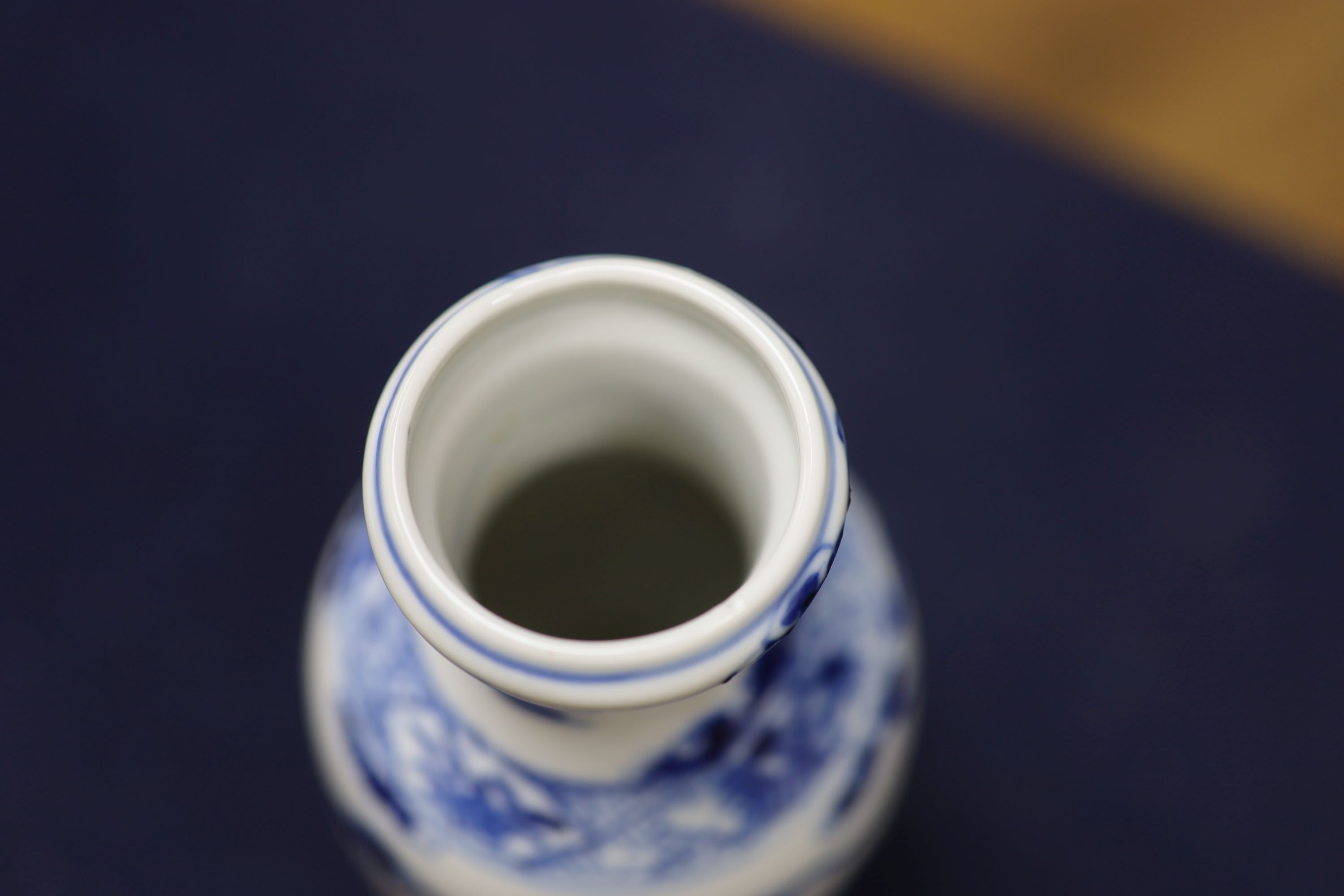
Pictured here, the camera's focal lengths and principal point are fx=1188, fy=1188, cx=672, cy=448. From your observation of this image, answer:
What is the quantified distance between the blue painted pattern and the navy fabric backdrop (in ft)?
0.93

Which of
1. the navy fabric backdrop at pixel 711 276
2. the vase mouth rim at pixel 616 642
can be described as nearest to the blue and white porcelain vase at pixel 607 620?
the vase mouth rim at pixel 616 642

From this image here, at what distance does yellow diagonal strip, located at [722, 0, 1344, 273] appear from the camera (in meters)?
0.97

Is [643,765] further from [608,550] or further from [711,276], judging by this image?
[711,276]

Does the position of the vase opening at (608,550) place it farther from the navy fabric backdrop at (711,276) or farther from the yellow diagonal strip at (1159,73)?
the yellow diagonal strip at (1159,73)

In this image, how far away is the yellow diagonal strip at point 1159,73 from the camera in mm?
968

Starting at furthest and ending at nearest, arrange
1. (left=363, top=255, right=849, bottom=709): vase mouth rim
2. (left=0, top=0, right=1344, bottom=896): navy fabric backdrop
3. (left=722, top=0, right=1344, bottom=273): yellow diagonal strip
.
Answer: (left=722, top=0, right=1344, bottom=273): yellow diagonal strip
(left=0, top=0, right=1344, bottom=896): navy fabric backdrop
(left=363, top=255, right=849, bottom=709): vase mouth rim

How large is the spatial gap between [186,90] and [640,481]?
62 cm

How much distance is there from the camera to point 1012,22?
107 cm

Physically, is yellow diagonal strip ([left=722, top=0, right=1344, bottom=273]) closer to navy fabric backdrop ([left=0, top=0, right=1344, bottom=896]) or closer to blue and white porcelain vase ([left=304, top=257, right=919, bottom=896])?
navy fabric backdrop ([left=0, top=0, right=1344, bottom=896])

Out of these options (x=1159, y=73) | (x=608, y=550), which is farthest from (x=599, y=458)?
(x=1159, y=73)

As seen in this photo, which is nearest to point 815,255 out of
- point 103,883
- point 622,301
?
point 622,301

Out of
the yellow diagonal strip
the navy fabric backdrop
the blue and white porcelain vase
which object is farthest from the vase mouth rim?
the yellow diagonal strip

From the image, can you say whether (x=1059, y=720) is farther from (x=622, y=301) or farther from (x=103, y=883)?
(x=103, y=883)

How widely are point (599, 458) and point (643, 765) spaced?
0.41 ft
